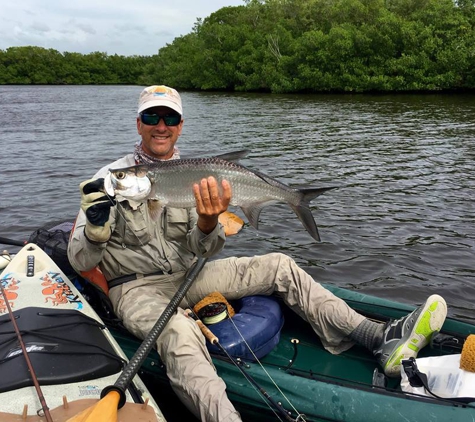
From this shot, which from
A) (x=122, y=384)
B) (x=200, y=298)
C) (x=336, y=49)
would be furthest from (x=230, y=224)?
(x=336, y=49)

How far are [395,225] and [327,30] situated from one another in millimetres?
49616

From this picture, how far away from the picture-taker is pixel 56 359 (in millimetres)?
3674

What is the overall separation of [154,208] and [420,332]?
90.2 inches

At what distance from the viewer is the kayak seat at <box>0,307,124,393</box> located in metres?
3.53

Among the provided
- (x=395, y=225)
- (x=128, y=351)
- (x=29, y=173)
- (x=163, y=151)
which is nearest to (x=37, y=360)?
(x=128, y=351)

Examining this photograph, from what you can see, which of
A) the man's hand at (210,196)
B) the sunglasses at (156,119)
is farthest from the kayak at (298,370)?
the sunglasses at (156,119)

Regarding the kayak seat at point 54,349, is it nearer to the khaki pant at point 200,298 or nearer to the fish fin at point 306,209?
the khaki pant at point 200,298

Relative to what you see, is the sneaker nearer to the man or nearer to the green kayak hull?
the man

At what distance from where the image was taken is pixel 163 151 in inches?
175

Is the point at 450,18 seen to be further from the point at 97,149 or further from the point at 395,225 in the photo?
the point at 395,225

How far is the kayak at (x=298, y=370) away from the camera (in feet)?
11.5

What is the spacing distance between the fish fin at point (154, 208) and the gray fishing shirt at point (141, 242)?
0.64 feet

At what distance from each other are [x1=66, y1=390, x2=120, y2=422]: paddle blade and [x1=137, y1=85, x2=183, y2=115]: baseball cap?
2.34m

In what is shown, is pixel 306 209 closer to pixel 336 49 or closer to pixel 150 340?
pixel 150 340
